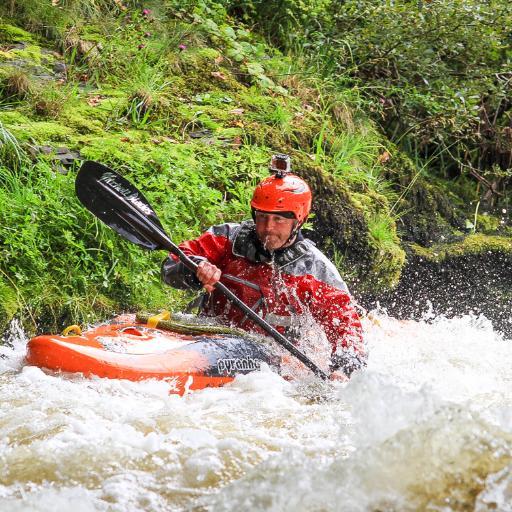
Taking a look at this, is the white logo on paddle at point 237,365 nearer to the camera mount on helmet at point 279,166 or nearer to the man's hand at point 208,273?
the man's hand at point 208,273

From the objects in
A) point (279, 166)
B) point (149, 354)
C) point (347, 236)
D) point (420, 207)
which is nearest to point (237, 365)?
point (149, 354)

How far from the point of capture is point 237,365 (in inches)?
179

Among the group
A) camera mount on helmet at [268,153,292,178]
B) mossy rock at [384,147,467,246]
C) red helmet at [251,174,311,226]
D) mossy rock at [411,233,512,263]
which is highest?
camera mount on helmet at [268,153,292,178]

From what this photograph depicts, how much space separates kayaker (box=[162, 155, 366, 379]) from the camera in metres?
4.87

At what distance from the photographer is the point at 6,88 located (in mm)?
6887

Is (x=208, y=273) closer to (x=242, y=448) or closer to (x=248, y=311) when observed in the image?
(x=248, y=311)

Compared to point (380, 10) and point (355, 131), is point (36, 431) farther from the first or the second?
point (380, 10)

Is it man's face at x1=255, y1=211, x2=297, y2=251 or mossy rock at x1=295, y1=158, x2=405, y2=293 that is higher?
man's face at x1=255, y1=211, x2=297, y2=251

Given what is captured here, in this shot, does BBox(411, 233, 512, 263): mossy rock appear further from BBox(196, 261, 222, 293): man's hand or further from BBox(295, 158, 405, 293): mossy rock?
BBox(196, 261, 222, 293): man's hand

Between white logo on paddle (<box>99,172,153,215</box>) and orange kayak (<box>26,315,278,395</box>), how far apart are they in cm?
69

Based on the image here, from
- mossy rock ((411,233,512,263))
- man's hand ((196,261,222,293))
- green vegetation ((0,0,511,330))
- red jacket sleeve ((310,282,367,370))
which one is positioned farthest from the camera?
mossy rock ((411,233,512,263))

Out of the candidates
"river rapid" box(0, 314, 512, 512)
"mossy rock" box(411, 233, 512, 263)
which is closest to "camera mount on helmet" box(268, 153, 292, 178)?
"river rapid" box(0, 314, 512, 512)

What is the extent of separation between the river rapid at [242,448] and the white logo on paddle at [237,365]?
4.5 inches

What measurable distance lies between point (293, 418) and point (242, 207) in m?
3.04
